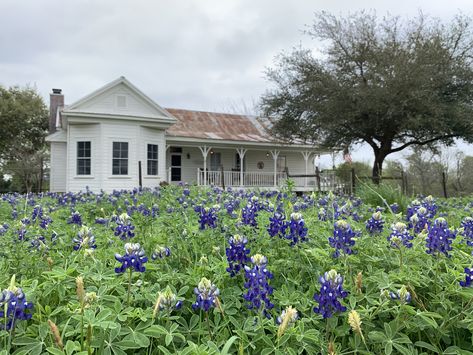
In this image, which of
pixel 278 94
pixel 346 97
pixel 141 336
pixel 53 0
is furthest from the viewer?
pixel 278 94

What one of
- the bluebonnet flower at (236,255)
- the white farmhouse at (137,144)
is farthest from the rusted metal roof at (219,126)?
the bluebonnet flower at (236,255)

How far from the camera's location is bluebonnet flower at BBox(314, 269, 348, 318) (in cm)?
142

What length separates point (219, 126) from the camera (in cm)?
2305

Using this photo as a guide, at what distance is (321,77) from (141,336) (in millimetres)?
19261

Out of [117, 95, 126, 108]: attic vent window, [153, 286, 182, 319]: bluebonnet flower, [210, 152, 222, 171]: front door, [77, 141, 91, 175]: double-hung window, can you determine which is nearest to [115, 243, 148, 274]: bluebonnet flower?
[153, 286, 182, 319]: bluebonnet flower

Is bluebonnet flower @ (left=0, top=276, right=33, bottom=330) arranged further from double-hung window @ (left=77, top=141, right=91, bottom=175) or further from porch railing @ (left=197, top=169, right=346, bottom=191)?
porch railing @ (left=197, top=169, right=346, bottom=191)

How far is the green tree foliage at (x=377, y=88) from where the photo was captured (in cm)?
1728

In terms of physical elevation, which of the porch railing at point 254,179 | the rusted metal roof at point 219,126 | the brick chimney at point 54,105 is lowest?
the porch railing at point 254,179

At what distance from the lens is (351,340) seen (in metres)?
1.47

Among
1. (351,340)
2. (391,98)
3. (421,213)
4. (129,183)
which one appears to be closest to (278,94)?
(391,98)

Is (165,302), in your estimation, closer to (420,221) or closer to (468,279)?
(468,279)

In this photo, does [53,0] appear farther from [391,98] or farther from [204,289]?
[391,98]

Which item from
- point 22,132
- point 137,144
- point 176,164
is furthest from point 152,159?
point 22,132

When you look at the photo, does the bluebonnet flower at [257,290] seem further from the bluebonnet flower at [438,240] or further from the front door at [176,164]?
the front door at [176,164]
